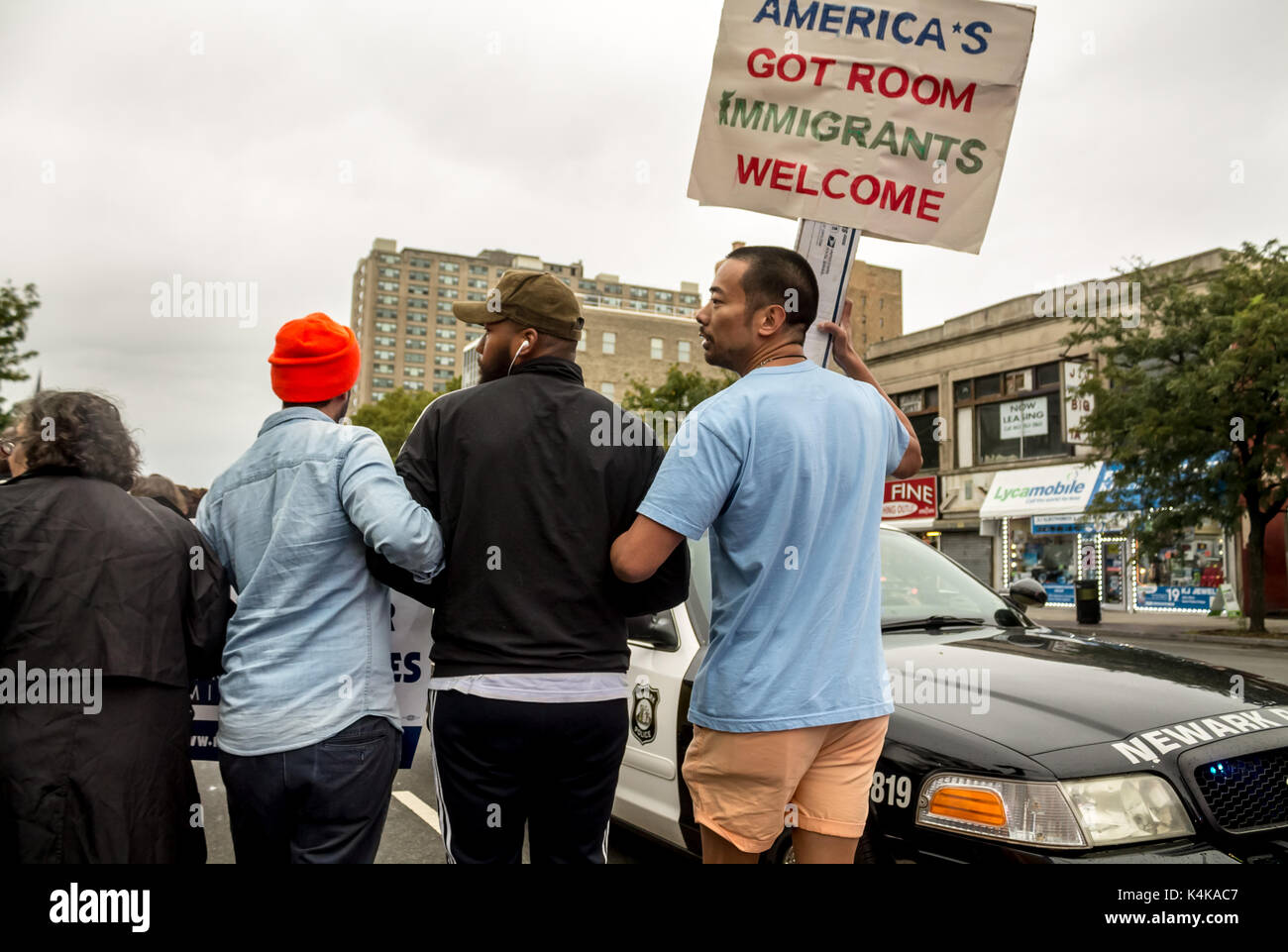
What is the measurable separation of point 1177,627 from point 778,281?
2202 cm

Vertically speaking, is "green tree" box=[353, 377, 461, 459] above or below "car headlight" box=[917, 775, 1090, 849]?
above

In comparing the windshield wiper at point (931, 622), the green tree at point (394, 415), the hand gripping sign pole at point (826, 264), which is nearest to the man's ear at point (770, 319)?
the hand gripping sign pole at point (826, 264)

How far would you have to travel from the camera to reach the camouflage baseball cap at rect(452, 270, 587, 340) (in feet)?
7.82

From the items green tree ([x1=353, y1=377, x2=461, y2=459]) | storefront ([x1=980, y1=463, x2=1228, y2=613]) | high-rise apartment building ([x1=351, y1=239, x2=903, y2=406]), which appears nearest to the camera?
storefront ([x1=980, y1=463, x2=1228, y2=613])

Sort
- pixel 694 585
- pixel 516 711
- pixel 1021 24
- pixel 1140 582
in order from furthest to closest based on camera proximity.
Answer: pixel 1140 582 < pixel 694 585 < pixel 1021 24 < pixel 516 711

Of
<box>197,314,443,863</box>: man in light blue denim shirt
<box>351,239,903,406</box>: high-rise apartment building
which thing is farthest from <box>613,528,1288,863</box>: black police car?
<box>351,239,903,406</box>: high-rise apartment building

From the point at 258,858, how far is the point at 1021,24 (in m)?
3.24

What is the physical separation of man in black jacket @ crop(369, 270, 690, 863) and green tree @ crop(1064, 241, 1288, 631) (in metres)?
17.8

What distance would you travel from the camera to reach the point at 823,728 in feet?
7.30

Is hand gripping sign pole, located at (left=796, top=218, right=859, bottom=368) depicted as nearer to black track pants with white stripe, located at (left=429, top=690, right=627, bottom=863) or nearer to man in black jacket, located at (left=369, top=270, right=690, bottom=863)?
man in black jacket, located at (left=369, top=270, right=690, bottom=863)

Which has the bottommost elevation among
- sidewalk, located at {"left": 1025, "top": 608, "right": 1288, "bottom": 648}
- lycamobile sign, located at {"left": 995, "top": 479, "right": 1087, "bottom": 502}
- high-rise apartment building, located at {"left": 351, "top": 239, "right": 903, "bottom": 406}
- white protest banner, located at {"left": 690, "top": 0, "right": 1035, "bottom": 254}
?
sidewalk, located at {"left": 1025, "top": 608, "right": 1288, "bottom": 648}

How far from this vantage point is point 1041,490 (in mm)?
28234
